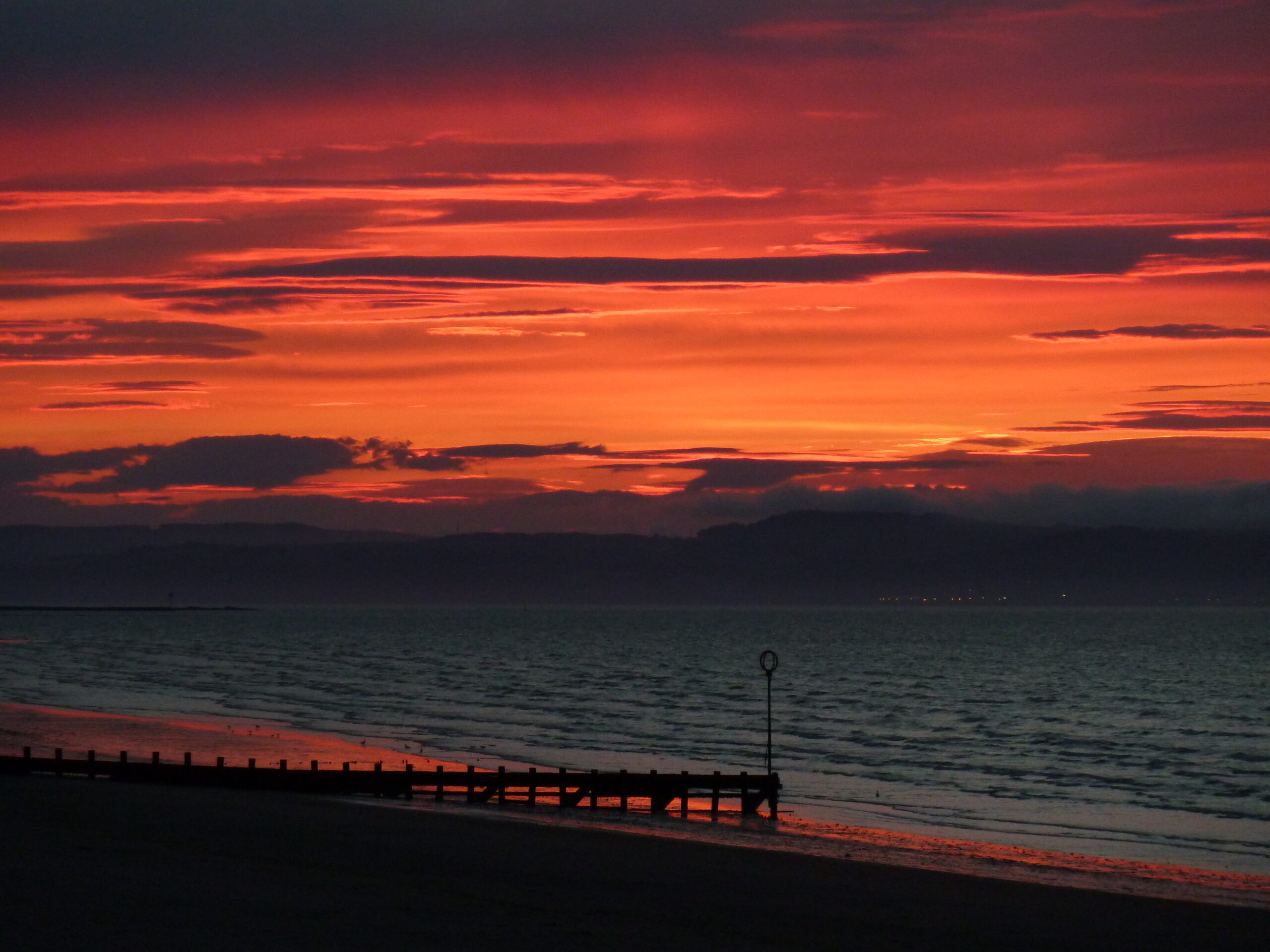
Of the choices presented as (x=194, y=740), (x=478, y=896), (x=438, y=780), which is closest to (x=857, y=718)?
(x=194, y=740)

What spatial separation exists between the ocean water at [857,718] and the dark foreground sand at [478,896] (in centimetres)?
859

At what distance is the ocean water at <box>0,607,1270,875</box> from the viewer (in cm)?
3516

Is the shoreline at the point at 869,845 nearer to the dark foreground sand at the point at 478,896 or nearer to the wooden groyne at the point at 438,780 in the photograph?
the wooden groyne at the point at 438,780

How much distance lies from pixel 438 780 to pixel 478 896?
12.4 metres

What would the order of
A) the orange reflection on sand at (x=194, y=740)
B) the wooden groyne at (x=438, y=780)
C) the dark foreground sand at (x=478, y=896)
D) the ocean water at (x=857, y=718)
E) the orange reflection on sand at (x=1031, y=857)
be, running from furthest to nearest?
1. the orange reflection on sand at (x=194, y=740)
2. the ocean water at (x=857, y=718)
3. the wooden groyne at (x=438, y=780)
4. the orange reflection on sand at (x=1031, y=857)
5. the dark foreground sand at (x=478, y=896)

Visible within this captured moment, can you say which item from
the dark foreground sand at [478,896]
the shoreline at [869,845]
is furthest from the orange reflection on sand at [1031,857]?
the dark foreground sand at [478,896]

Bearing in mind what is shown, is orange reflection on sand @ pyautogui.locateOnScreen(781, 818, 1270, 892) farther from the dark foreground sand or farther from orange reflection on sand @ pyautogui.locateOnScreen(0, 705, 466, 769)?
orange reflection on sand @ pyautogui.locateOnScreen(0, 705, 466, 769)

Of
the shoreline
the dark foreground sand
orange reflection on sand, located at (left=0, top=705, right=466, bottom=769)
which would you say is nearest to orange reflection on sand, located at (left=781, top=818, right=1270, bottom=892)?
the shoreline

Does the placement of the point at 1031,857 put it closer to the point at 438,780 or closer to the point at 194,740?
the point at 438,780

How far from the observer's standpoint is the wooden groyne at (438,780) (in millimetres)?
31188

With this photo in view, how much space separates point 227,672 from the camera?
99.4 meters

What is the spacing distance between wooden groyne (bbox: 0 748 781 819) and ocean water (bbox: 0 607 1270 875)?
245 cm

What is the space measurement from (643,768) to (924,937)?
82.9ft

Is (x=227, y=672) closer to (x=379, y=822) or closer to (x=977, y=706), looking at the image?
(x=977, y=706)
